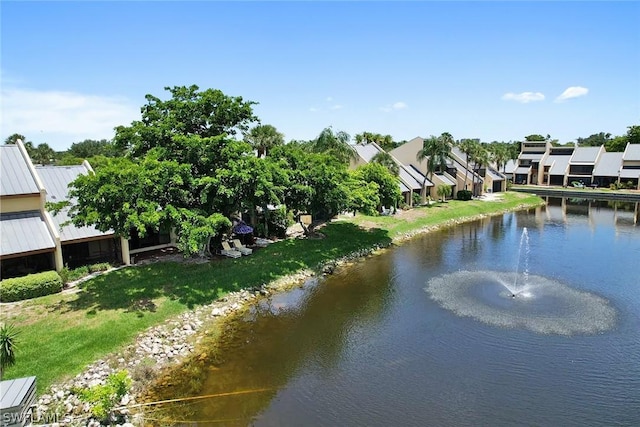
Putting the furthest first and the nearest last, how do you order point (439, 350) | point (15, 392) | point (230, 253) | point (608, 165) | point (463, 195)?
point (608, 165), point (463, 195), point (230, 253), point (439, 350), point (15, 392)

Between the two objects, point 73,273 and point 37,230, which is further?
point 73,273

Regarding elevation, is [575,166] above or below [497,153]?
below

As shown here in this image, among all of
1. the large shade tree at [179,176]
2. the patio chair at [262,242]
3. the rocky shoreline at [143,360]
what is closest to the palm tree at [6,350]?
the rocky shoreline at [143,360]

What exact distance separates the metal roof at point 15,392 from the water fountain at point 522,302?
2047cm

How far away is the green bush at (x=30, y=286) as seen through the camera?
22047 millimetres

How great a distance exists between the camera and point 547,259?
115 ft

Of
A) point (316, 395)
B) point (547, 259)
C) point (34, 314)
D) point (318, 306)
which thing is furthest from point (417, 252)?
point (34, 314)

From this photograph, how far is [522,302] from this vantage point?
25125mm

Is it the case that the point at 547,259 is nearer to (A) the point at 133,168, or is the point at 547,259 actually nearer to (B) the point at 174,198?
A: (B) the point at 174,198

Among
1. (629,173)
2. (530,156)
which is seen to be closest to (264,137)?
(530,156)

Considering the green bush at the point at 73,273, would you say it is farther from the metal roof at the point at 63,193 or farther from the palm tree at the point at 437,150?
the palm tree at the point at 437,150

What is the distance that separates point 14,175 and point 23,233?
441 cm

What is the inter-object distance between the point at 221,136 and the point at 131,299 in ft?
39.2

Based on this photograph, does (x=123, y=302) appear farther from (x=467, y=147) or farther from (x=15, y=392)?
(x=467, y=147)
